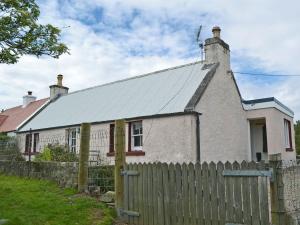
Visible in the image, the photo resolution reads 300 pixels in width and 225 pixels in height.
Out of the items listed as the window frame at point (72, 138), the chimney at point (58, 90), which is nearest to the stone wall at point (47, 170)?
the window frame at point (72, 138)

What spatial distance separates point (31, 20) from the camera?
8.73 metres

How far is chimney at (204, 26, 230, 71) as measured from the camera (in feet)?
60.7

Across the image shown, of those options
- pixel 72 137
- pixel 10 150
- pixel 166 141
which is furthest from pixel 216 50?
pixel 10 150

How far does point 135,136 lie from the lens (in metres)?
17.7

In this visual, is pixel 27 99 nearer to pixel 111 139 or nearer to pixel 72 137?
pixel 72 137

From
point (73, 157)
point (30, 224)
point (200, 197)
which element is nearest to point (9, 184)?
point (73, 157)

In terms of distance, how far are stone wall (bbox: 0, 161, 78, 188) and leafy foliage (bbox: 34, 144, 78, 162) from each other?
1.47 meters

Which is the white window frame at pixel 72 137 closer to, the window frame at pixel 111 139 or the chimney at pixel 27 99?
the window frame at pixel 111 139

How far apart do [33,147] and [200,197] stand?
63.0ft

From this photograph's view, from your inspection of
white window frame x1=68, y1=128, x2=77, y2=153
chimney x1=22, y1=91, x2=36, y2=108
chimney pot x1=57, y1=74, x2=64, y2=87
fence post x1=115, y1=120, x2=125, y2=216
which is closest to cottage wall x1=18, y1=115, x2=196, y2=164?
white window frame x1=68, y1=128, x2=77, y2=153

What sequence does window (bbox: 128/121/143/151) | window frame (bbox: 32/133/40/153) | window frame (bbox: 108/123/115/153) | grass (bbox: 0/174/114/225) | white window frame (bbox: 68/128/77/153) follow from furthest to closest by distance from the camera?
window frame (bbox: 32/133/40/153) < white window frame (bbox: 68/128/77/153) < window frame (bbox: 108/123/115/153) < window (bbox: 128/121/143/151) < grass (bbox: 0/174/114/225)

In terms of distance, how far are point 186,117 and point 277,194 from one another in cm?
866

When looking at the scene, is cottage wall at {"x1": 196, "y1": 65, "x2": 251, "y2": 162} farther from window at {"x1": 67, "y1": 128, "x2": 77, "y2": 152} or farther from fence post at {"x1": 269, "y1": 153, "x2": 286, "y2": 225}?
fence post at {"x1": 269, "y1": 153, "x2": 286, "y2": 225}

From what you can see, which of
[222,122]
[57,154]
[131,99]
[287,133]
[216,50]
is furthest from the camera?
[287,133]
